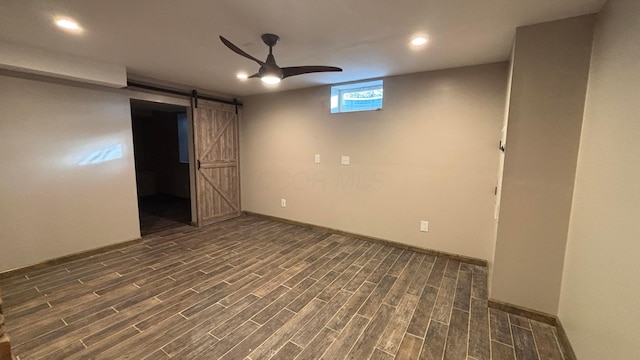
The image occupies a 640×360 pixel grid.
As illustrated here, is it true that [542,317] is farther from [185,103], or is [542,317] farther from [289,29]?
[185,103]

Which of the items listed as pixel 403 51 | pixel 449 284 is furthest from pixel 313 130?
pixel 449 284

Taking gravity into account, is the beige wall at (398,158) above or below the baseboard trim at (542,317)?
above

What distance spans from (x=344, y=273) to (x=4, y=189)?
148 inches

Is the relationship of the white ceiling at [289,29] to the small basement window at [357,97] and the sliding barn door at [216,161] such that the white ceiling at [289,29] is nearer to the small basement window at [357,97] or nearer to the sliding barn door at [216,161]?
the small basement window at [357,97]

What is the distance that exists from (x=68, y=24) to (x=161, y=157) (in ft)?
19.1

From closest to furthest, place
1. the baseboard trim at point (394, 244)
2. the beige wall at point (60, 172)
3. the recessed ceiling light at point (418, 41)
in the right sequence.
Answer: the recessed ceiling light at point (418, 41), the beige wall at point (60, 172), the baseboard trim at point (394, 244)

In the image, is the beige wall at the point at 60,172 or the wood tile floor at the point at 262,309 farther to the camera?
the beige wall at the point at 60,172

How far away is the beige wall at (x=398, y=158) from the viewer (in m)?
3.09

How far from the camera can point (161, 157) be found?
734 centimetres

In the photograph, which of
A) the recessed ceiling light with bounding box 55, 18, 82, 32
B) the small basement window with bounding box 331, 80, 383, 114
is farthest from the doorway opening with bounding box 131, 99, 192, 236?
the recessed ceiling light with bounding box 55, 18, 82, 32

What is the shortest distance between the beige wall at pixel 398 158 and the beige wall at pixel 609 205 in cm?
116

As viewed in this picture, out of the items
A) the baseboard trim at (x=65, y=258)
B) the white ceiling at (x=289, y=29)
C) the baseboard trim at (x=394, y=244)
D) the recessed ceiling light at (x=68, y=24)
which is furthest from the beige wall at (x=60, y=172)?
the baseboard trim at (x=394, y=244)

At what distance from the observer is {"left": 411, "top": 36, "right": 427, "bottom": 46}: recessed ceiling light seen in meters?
2.34

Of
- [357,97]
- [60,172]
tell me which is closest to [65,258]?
[60,172]
